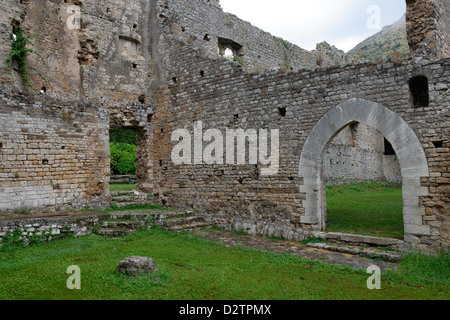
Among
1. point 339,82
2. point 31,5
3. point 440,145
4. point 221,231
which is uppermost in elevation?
point 31,5

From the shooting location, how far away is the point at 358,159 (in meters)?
23.1

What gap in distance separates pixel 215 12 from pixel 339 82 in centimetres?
850

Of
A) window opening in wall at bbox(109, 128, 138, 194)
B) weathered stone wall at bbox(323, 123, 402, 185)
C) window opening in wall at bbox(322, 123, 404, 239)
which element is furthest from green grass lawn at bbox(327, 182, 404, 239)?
window opening in wall at bbox(109, 128, 138, 194)

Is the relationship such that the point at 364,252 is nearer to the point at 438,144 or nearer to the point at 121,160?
the point at 438,144

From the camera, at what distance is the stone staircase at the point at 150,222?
9.11m

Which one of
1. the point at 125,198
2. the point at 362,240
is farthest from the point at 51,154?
the point at 362,240

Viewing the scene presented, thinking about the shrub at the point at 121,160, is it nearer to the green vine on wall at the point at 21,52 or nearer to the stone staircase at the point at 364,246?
the green vine on wall at the point at 21,52

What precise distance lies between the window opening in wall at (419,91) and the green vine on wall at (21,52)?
37.5 ft

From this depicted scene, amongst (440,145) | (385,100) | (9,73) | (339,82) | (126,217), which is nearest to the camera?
→ (440,145)

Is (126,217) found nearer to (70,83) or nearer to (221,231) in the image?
(221,231)

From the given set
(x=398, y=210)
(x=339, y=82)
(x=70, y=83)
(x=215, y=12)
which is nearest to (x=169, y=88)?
(x=70, y=83)

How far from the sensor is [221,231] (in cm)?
Answer: 1018

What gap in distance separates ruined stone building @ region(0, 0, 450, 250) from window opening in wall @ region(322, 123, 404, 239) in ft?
5.54

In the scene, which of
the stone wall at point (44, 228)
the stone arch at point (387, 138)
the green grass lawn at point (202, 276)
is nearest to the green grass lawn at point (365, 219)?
the stone arch at point (387, 138)
